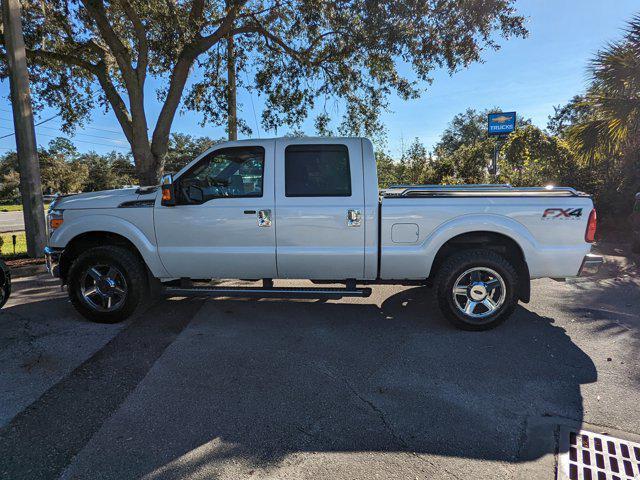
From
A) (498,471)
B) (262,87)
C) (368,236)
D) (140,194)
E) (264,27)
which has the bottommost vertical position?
(498,471)

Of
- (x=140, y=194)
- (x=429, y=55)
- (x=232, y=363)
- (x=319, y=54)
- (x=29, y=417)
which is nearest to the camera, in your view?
(x=29, y=417)

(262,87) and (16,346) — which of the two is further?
(262,87)

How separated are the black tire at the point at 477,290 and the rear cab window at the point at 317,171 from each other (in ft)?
4.57

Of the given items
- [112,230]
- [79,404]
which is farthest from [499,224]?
[112,230]

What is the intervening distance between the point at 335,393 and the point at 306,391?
23 cm

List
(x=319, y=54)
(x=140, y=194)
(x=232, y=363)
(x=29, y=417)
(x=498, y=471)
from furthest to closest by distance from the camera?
(x=319, y=54) → (x=140, y=194) → (x=232, y=363) → (x=29, y=417) → (x=498, y=471)

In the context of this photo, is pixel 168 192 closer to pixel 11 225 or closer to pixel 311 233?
pixel 311 233

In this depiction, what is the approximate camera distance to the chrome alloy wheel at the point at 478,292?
4344 mm

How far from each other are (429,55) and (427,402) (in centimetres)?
895

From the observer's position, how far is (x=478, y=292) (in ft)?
14.3

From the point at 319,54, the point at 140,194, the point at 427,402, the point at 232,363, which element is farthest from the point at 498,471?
the point at 319,54

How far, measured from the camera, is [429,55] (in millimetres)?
9734

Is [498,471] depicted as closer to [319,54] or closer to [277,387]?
[277,387]

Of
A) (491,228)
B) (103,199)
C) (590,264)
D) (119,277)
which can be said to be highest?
(103,199)
